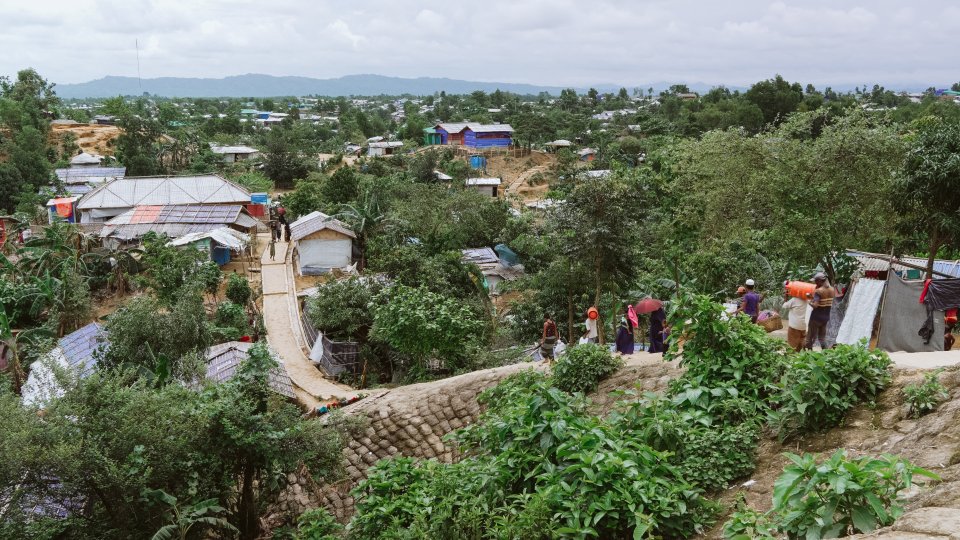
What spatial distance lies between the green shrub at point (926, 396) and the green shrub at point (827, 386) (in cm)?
35

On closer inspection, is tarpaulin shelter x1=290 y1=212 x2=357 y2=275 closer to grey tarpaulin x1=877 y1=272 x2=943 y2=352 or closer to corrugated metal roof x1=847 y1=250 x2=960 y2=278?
corrugated metal roof x1=847 y1=250 x2=960 y2=278

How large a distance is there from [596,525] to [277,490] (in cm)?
551

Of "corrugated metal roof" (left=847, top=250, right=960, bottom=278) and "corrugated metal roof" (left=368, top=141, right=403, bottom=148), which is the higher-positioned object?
"corrugated metal roof" (left=368, top=141, right=403, bottom=148)

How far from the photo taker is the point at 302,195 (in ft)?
104

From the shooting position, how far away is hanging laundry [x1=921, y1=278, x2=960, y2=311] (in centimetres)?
943

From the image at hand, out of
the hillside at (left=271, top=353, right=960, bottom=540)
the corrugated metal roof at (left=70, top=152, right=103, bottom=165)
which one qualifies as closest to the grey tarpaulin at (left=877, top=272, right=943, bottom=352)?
the hillside at (left=271, top=353, right=960, bottom=540)

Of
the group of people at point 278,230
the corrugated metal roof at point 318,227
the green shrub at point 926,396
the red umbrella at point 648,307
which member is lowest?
the group of people at point 278,230

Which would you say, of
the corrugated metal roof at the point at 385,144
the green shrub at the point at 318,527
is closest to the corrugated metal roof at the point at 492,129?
the corrugated metal roof at the point at 385,144

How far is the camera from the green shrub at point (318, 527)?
24.3 feet

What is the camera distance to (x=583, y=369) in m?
8.97

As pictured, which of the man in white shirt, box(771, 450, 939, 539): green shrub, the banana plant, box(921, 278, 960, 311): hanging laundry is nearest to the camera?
box(771, 450, 939, 539): green shrub

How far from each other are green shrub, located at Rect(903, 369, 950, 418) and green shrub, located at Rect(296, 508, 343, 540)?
17.5 feet

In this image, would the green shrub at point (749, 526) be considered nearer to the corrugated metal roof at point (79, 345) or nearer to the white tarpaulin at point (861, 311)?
the white tarpaulin at point (861, 311)

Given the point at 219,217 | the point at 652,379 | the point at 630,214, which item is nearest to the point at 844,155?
the point at 630,214
